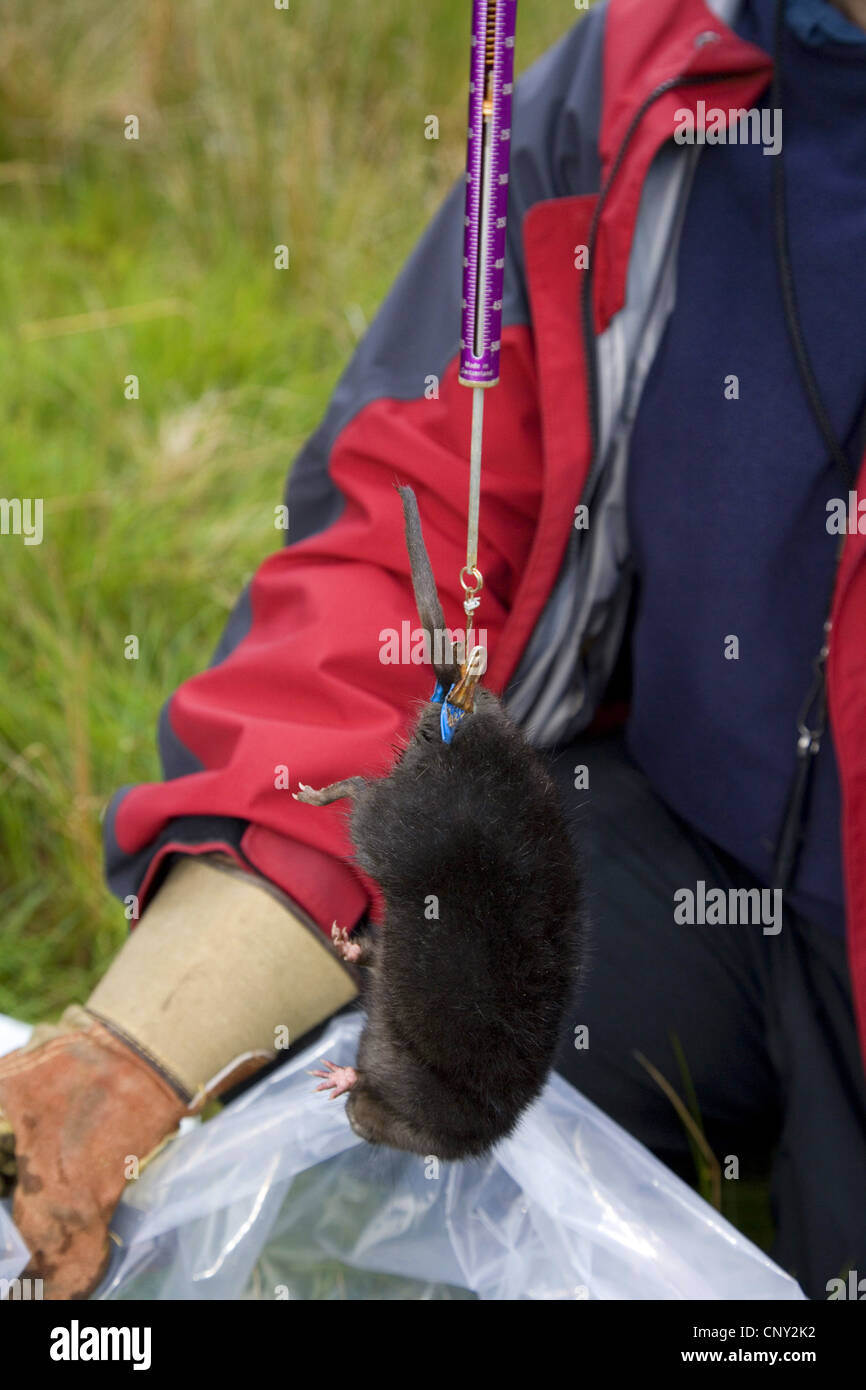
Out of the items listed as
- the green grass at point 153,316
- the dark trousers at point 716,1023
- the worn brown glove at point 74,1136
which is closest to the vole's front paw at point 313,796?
the worn brown glove at point 74,1136

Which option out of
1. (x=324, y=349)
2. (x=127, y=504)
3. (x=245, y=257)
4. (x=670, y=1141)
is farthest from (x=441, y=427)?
(x=245, y=257)

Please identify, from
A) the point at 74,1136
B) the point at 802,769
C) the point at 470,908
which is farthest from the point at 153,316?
the point at 470,908

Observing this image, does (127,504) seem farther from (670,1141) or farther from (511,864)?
(511,864)

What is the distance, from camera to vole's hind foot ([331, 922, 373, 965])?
3.48 ft

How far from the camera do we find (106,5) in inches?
161

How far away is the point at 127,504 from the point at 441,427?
1.35m

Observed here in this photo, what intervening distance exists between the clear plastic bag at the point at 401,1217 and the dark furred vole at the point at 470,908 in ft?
1.37

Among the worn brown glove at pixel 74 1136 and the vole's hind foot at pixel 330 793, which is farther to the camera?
the worn brown glove at pixel 74 1136

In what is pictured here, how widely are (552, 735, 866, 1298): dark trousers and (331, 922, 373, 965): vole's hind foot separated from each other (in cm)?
57

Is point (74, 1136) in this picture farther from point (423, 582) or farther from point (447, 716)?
point (423, 582)

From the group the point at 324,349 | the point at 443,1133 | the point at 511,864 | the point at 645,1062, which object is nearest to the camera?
the point at 511,864

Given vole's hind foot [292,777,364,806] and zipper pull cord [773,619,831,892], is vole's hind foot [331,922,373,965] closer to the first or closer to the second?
vole's hind foot [292,777,364,806]

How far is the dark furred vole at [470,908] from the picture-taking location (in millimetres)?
939

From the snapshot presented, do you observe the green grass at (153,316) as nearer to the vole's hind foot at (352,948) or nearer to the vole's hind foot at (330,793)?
the vole's hind foot at (352,948)
